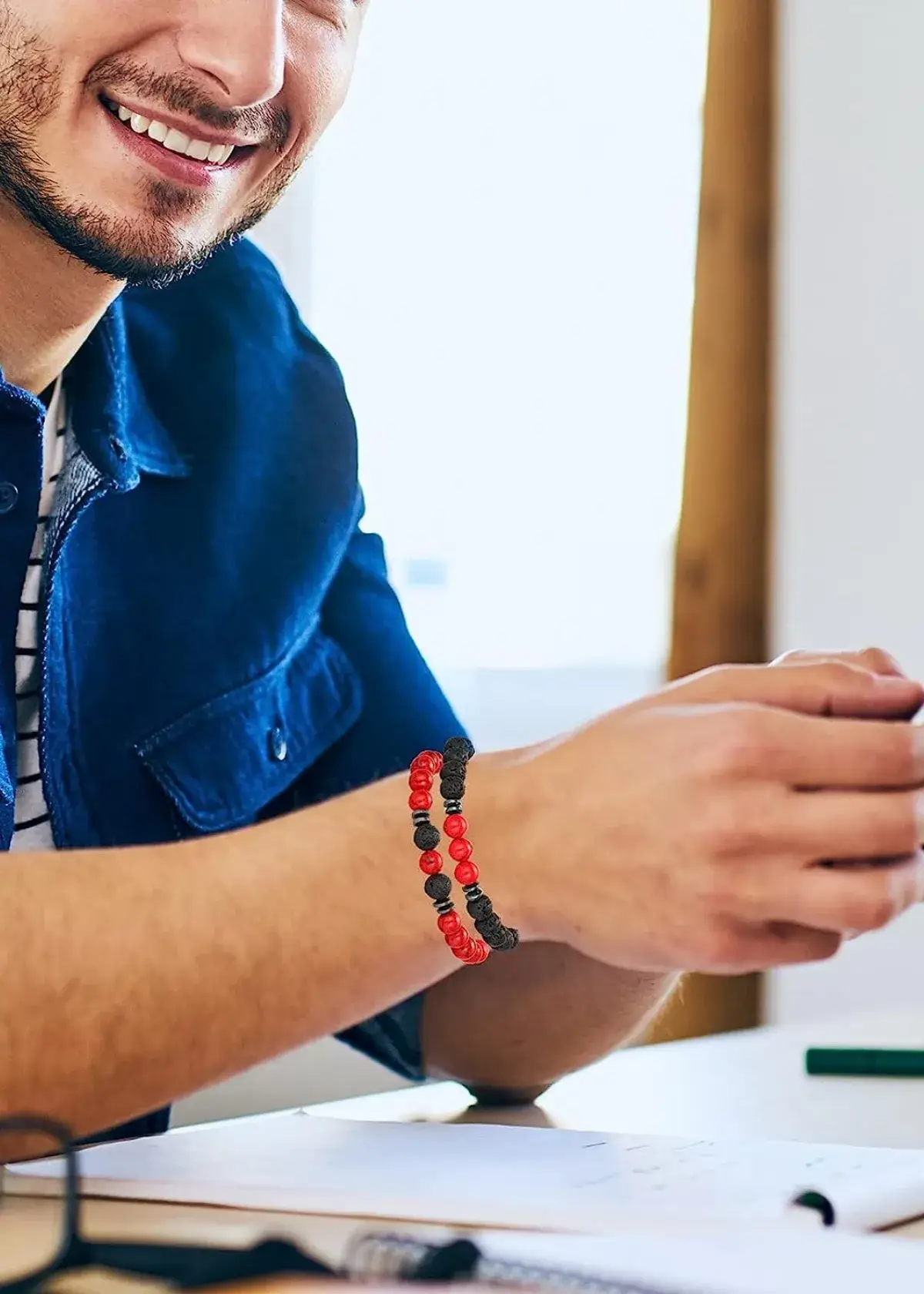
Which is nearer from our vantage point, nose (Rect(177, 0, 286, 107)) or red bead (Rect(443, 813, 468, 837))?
red bead (Rect(443, 813, 468, 837))

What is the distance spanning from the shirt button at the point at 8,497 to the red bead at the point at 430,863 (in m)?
0.39

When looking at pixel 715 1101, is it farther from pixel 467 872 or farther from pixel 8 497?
pixel 8 497

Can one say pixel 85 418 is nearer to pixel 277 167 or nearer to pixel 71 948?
pixel 277 167

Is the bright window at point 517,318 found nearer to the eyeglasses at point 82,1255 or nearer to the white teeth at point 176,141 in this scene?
the white teeth at point 176,141

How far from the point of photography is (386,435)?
198cm

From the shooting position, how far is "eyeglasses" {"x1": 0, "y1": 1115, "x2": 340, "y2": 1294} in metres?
0.38

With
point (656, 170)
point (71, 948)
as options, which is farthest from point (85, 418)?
point (656, 170)

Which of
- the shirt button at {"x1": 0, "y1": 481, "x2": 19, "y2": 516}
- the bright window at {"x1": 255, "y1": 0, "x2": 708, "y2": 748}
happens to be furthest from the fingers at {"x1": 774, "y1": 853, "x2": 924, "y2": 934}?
the bright window at {"x1": 255, "y1": 0, "x2": 708, "y2": 748}

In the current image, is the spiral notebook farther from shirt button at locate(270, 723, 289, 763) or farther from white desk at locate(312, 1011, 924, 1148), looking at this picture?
shirt button at locate(270, 723, 289, 763)

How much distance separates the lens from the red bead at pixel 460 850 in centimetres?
61

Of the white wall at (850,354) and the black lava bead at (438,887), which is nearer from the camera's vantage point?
the black lava bead at (438,887)

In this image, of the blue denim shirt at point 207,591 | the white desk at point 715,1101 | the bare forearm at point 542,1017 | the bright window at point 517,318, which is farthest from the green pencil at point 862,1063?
the bright window at point 517,318

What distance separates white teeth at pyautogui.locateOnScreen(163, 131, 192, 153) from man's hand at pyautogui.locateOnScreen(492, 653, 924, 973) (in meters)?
0.53

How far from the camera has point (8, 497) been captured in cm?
88
